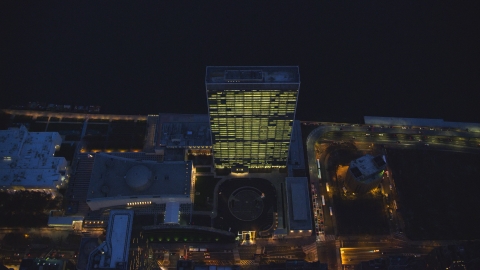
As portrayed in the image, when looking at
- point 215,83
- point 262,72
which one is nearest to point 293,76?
point 262,72

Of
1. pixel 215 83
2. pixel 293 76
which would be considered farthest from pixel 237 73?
pixel 293 76

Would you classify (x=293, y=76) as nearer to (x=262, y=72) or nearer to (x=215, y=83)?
(x=262, y=72)

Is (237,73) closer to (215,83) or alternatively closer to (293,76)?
(215,83)

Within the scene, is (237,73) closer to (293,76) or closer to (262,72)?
(262,72)
